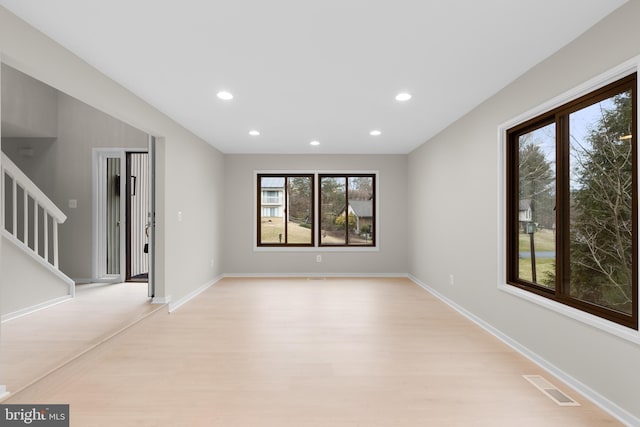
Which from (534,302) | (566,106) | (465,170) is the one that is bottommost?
(534,302)

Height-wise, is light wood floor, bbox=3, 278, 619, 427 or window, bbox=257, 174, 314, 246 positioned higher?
window, bbox=257, 174, 314, 246

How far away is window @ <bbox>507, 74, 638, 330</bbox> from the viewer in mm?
2066

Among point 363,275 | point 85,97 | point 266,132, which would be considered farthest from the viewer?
point 363,275

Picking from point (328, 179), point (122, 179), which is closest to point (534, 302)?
point (328, 179)

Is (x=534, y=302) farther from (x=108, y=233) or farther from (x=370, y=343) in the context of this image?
(x=108, y=233)

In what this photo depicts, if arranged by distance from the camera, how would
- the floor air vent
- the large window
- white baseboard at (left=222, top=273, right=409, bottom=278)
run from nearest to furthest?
the floor air vent, white baseboard at (left=222, top=273, right=409, bottom=278), the large window

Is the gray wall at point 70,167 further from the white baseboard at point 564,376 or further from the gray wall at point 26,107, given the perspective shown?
the white baseboard at point 564,376

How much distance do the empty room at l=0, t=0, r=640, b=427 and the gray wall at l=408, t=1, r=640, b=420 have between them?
0.02m

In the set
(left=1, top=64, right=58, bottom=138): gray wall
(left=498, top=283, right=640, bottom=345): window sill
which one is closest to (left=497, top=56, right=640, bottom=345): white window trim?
(left=498, top=283, right=640, bottom=345): window sill

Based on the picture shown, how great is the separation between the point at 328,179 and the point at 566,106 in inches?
176

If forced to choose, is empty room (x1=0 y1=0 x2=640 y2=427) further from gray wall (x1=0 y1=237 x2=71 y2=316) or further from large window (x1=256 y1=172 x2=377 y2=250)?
large window (x1=256 y1=172 x2=377 y2=250)

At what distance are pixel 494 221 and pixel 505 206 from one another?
0.22 m

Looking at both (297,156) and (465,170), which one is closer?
(465,170)

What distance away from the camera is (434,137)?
16.7 feet
